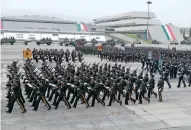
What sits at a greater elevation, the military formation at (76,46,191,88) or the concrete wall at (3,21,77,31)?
the concrete wall at (3,21,77,31)

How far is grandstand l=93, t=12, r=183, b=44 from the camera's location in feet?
268

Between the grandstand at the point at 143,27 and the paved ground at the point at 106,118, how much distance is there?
6639 cm

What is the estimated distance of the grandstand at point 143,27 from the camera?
3214 inches

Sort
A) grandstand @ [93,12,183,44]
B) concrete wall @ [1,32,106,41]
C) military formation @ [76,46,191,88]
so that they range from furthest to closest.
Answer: grandstand @ [93,12,183,44], concrete wall @ [1,32,106,41], military formation @ [76,46,191,88]

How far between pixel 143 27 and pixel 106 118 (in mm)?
77143

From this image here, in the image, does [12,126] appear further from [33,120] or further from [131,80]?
[131,80]

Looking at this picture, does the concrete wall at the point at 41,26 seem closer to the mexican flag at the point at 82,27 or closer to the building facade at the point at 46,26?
the building facade at the point at 46,26

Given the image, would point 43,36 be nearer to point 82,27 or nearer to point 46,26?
point 82,27

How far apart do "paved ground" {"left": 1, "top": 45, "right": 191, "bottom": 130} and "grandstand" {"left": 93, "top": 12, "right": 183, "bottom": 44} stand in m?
66.4

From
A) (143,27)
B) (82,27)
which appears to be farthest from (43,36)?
(143,27)

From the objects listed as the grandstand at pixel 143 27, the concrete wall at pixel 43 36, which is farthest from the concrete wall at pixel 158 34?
the concrete wall at pixel 43 36

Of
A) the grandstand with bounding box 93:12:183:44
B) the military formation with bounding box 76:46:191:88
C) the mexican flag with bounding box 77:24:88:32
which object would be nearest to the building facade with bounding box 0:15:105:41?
the mexican flag with bounding box 77:24:88:32

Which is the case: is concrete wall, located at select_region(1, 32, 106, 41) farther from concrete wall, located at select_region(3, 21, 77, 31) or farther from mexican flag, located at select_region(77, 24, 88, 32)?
concrete wall, located at select_region(3, 21, 77, 31)

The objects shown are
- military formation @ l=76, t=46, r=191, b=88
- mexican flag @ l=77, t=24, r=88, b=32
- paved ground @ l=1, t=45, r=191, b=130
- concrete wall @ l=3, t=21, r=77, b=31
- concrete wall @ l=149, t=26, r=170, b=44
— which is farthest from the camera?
mexican flag @ l=77, t=24, r=88, b=32
